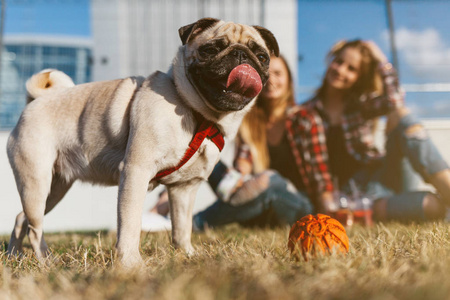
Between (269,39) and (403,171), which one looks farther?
(403,171)

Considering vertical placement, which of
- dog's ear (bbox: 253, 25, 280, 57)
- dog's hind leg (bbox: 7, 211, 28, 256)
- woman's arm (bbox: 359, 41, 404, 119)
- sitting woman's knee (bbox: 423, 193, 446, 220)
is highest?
dog's ear (bbox: 253, 25, 280, 57)

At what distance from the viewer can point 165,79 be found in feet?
8.34

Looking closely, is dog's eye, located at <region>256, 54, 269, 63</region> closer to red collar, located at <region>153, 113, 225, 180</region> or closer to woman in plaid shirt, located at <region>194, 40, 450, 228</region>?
red collar, located at <region>153, 113, 225, 180</region>

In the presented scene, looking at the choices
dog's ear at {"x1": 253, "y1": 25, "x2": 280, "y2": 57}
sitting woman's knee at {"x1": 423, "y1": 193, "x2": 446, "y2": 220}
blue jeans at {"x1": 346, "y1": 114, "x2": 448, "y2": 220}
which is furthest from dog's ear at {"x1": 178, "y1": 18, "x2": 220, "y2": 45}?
sitting woman's knee at {"x1": 423, "y1": 193, "x2": 446, "y2": 220}

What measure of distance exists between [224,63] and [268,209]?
3.11 meters

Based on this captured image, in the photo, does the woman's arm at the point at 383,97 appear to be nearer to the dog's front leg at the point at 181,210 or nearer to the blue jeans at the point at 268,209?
the blue jeans at the point at 268,209

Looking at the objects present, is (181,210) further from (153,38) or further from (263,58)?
(153,38)

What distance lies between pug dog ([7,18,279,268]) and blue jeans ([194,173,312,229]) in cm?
220

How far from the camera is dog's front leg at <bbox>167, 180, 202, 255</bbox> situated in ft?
9.27

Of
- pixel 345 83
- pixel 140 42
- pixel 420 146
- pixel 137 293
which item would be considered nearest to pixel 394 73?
pixel 345 83

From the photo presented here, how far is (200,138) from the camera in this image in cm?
240

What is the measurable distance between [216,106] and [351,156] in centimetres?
349

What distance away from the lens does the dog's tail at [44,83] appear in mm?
2984

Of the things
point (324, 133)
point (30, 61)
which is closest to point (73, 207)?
point (30, 61)
